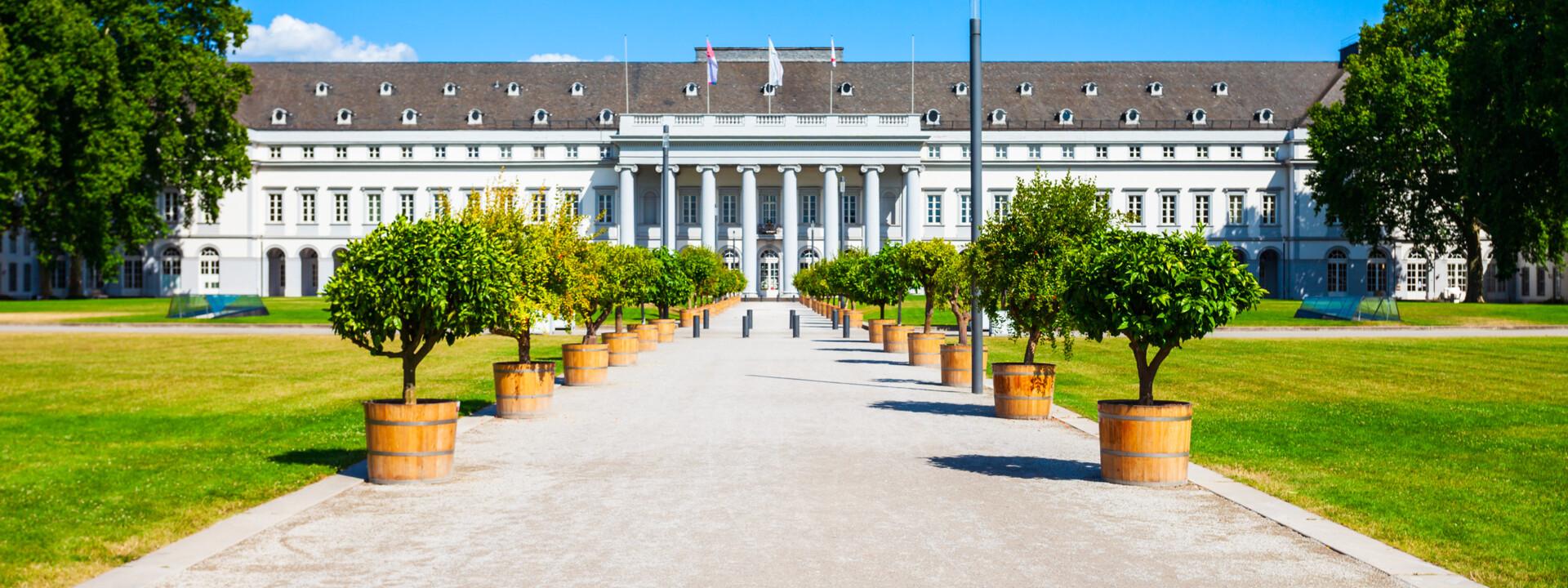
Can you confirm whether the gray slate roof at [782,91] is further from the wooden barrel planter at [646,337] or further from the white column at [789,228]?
the wooden barrel planter at [646,337]

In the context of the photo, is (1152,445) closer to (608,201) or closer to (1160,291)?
(1160,291)

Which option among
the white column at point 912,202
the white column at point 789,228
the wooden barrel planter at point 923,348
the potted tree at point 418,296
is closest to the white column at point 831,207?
the white column at point 789,228

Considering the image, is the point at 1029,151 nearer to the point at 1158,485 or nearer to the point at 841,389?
the point at 841,389

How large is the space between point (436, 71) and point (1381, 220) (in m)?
68.6

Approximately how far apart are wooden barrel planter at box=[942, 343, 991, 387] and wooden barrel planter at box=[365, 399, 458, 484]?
11591 mm

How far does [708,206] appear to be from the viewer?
93000mm

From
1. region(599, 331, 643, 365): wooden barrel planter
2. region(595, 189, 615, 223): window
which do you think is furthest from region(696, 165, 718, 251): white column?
region(599, 331, 643, 365): wooden barrel planter

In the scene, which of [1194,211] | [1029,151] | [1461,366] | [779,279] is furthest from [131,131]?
[1194,211]

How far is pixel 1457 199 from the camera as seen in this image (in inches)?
2532

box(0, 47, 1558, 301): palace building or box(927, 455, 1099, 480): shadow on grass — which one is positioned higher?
box(0, 47, 1558, 301): palace building

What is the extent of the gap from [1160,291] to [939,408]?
21.9 ft

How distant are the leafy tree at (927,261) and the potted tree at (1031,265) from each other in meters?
11.5

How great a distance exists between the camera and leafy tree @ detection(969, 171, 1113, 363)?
1691 centimetres

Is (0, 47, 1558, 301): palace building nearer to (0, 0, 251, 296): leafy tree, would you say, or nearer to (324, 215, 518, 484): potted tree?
(0, 0, 251, 296): leafy tree
